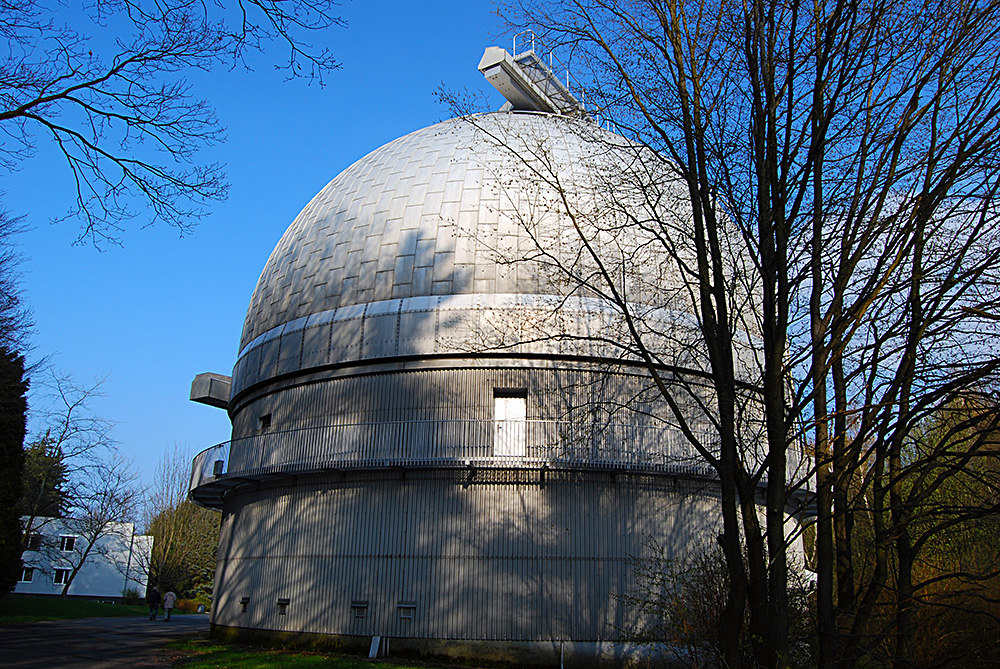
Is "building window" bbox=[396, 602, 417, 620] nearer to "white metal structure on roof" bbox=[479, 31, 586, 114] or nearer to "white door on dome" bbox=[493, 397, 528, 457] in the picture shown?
"white door on dome" bbox=[493, 397, 528, 457]

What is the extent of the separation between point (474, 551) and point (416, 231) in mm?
7834

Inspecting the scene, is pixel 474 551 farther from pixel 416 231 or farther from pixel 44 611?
pixel 44 611

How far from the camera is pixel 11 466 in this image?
26891mm

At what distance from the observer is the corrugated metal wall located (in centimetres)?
1562

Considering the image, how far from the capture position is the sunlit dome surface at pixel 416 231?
17.9 metres

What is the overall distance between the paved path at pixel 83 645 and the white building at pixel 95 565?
31.1 metres

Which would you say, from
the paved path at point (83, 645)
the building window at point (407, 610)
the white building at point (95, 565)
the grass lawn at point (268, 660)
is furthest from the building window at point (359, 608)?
the white building at point (95, 565)

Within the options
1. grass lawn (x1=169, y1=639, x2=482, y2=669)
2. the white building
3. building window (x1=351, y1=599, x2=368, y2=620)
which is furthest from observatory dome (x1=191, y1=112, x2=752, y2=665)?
the white building

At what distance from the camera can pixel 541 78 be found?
83.5 ft

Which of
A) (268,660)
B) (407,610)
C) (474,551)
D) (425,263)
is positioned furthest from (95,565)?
(474,551)

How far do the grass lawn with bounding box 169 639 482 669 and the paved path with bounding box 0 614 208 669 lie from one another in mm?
609

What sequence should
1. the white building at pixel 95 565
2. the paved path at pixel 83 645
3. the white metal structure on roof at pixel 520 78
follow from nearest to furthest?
the paved path at pixel 83 645
the white metal structure on roof at pixel 520 78
the white building at pixel 95 565

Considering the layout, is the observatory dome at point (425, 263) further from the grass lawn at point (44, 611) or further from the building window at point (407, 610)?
the grass lawn at point (44, 611)

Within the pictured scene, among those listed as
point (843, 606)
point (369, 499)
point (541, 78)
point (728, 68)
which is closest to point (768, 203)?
point (728, 68)
